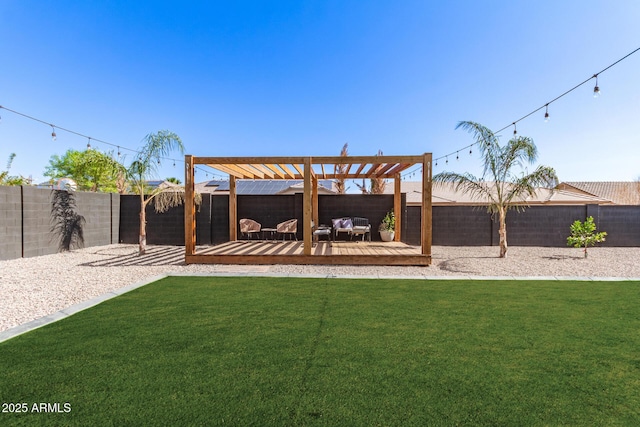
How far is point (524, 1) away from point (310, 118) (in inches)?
394

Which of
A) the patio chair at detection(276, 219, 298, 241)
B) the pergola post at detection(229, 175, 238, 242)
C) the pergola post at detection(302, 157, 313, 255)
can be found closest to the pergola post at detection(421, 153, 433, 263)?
the pergola post at detection(302, 157, 313, 255)

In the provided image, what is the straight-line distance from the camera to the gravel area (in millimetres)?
4508

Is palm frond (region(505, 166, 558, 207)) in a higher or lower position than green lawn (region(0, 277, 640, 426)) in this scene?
higher

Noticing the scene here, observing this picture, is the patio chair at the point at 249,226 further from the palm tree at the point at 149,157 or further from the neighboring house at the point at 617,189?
the neighboring house at the point at 617,189

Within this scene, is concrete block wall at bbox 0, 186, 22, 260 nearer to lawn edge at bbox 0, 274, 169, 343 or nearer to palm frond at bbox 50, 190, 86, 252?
palm frond at bbox 50, 190, 86, 252

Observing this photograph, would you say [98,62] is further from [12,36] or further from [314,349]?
[314,349]

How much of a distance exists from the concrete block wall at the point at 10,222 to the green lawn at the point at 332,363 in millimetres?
5908

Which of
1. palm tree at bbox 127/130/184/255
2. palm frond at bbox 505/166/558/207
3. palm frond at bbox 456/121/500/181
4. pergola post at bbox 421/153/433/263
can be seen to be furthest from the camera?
palm tree at bbox 127/130/184/255

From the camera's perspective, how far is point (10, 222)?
7758mm

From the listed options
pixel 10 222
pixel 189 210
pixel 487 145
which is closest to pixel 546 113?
pixel 487 145

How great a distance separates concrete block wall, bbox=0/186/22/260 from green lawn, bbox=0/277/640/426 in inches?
233

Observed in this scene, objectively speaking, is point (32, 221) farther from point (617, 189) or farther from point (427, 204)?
point (617, 189)

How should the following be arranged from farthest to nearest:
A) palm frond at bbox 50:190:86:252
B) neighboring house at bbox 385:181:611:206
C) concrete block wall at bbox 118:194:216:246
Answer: neighboring house at bbox 385:181:611:206
concrete block wall at bbox 118:194:216:246
palm frond at bbox 50:190:86:252

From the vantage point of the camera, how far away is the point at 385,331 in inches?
126
